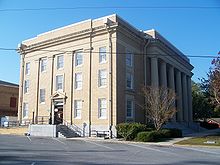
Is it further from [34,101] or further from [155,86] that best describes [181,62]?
[34,101]

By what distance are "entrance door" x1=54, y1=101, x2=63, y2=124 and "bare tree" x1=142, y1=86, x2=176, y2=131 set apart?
10673mm

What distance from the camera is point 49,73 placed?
135ft

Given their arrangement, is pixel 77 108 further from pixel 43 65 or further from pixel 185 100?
pixel 185 100

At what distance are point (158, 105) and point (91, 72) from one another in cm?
882

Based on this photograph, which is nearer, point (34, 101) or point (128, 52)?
point (128, 52)

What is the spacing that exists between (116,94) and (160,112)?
5.26 m

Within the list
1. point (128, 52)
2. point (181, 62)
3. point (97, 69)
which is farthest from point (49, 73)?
point (181, 62)

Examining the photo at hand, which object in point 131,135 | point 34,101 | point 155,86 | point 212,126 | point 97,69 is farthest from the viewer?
point 212,126

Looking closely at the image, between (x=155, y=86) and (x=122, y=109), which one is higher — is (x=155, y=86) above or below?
above

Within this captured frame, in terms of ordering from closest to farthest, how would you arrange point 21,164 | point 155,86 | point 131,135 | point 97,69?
point 21,164, point 131,135, point 97,69, point 155,86

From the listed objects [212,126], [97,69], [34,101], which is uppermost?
[97,69]

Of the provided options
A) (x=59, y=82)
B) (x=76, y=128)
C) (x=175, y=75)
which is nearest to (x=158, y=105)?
(x=76, y=128)

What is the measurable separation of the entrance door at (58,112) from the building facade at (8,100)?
21.8m

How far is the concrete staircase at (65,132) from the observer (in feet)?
111
